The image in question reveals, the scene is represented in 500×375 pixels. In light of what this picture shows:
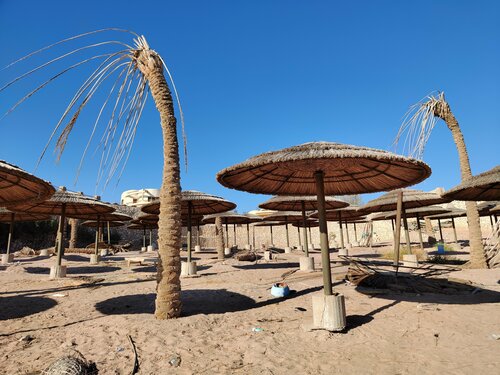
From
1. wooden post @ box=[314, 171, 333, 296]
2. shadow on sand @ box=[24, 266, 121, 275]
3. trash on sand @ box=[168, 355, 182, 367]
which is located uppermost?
wooden post @ box=[314, 171, 333, 296]

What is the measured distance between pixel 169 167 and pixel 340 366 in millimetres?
4367

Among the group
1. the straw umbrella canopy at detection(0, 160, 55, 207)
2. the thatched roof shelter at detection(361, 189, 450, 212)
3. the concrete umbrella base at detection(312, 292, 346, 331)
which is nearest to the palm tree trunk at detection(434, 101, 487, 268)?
the thatched roof shelter at detection(361, 189, 450, 212)

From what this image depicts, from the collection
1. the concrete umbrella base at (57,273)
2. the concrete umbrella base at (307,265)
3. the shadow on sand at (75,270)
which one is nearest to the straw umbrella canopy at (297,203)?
the concrete umbrella base at (307,265)

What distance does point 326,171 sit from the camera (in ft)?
20.9

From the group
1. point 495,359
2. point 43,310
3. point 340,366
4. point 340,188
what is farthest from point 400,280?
point 43,310

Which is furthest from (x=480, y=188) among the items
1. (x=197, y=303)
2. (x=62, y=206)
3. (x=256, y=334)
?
(x=62, y=206)

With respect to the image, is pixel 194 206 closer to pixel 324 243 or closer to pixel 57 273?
pixel 57 273

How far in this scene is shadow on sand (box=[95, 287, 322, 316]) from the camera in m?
6.38

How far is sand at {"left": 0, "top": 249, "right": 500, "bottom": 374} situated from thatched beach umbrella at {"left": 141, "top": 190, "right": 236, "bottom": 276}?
2.85 metres

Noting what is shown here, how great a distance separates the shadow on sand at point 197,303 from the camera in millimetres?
6375

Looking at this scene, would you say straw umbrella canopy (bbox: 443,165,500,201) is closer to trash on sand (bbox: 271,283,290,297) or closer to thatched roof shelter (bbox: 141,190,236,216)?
trash on sand (bbox: 271,283,290,297)

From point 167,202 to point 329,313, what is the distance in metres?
3.50

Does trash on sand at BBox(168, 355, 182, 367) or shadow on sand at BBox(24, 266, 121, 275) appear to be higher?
shadow on sand at BBox(24, 266, 121, 275)

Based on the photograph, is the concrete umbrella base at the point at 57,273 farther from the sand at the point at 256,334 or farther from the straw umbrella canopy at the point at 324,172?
the straw umbrella canopy at the point at 324,172
